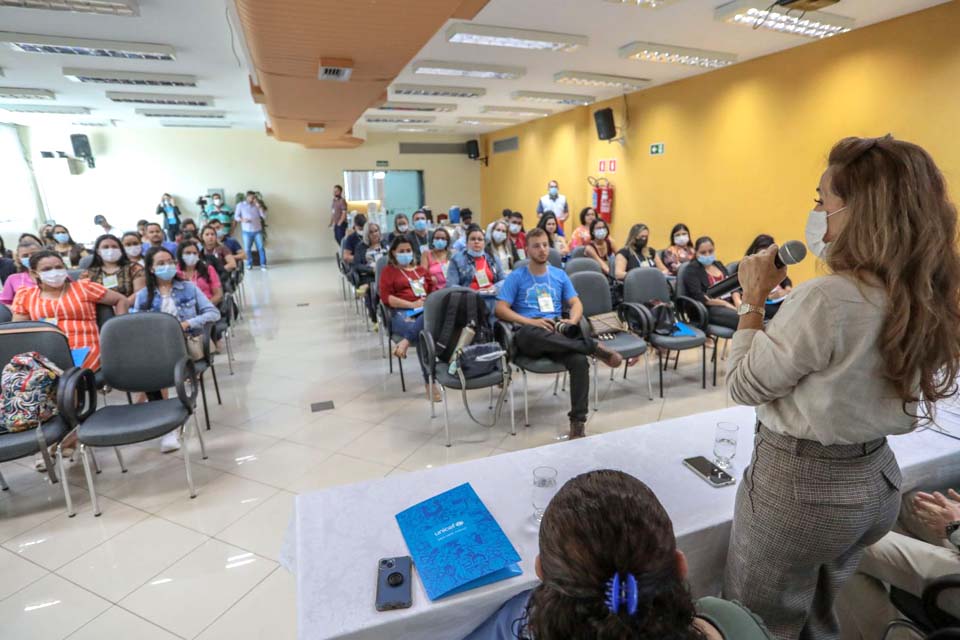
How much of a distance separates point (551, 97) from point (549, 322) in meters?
6.64

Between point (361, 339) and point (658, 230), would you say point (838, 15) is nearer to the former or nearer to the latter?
point (658, 230)

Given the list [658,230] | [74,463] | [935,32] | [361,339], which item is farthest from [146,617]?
[658,230]

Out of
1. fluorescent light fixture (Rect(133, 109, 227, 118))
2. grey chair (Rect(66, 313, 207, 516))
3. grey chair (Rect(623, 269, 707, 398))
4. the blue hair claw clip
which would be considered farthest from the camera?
fluorescent light fixture (Rect(133, 109, 227, 118))

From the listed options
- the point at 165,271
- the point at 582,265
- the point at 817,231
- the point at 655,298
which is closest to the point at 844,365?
the point at 817,231

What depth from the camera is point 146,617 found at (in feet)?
6.55

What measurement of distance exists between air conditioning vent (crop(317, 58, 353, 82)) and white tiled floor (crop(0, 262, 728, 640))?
2781 millimetres

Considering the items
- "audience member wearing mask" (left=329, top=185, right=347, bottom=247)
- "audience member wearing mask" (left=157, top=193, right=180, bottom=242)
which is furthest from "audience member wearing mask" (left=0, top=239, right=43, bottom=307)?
"audience member wearing mask" (left=329, top=185, right=347, bottom=247)

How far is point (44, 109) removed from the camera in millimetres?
8469

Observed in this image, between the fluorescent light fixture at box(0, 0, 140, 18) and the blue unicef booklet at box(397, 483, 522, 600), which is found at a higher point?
the fluorescent light fixture at box(0, 0, 140, 18)

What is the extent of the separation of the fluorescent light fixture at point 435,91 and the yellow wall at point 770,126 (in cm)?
281

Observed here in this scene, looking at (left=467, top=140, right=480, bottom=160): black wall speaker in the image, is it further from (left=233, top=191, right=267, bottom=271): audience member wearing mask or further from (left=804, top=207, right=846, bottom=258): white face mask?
(left=804, top=207, right=846, bottom=258): white face mask

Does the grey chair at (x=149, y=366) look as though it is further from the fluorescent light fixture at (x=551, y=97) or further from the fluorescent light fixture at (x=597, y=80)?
the fluorescent light fixture at (x=551, y=97)

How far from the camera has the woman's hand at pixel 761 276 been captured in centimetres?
120

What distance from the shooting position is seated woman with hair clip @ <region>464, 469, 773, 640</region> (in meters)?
0.63
